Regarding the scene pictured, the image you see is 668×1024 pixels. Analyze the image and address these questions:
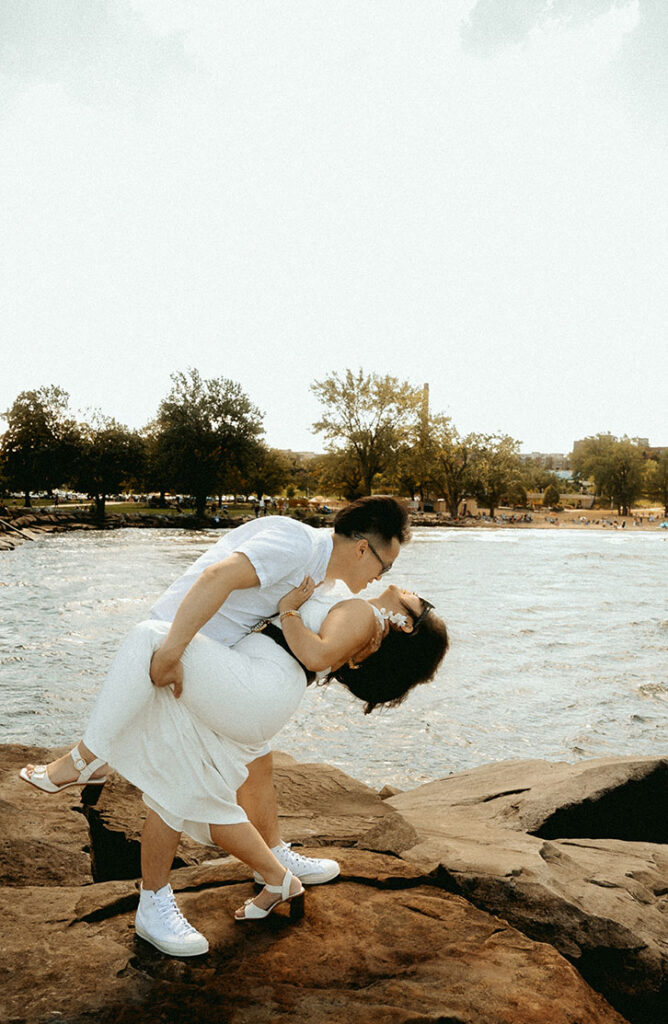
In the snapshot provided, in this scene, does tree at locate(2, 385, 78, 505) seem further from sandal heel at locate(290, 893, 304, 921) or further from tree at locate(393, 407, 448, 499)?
sandal heel at locate(290, 893, 304, 921)

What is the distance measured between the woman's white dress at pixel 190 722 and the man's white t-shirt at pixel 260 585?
133 mm

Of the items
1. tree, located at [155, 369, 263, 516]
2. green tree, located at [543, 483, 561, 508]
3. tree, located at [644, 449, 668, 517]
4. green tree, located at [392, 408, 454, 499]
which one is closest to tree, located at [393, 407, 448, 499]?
green tree, located at [392, 408, 454, 499]

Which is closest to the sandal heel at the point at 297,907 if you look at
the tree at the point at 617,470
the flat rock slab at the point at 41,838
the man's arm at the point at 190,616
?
the man's arm at the point at 190,616

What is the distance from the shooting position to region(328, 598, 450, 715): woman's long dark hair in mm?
2785

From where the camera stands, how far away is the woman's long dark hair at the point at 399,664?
279 cm

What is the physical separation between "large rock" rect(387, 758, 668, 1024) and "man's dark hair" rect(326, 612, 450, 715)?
2.32ft

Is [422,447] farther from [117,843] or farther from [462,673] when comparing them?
[117,843]

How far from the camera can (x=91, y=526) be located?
4528 cm

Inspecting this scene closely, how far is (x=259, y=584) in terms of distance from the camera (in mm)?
2416

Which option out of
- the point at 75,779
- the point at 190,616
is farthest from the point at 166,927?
the point at 190,616

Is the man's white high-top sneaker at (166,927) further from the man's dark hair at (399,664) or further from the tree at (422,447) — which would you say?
the tree at (422,447)

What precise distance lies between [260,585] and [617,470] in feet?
268

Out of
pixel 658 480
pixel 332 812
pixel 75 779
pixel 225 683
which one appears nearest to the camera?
pixel 225 683

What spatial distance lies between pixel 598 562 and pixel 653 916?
28.5 metres
